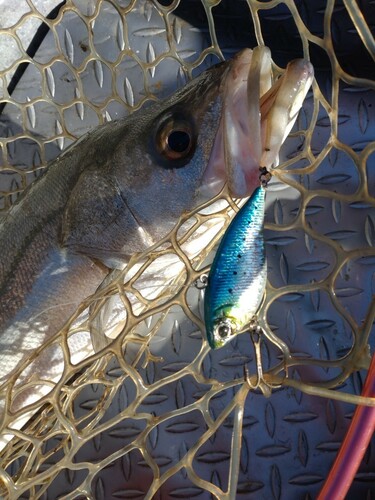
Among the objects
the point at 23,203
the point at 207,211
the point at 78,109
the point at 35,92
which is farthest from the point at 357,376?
the point at 35,92

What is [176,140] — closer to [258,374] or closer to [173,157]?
[173,157]

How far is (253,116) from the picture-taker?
4.67 ft

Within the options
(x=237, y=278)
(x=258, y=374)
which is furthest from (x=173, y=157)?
(x=258, y=374)

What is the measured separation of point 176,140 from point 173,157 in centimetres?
5

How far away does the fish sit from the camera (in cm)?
146

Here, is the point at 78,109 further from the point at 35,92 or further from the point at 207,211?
the point at 207,211

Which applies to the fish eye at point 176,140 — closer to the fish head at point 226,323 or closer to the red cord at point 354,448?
the fish head at point 226,323

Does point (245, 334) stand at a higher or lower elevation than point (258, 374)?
lower

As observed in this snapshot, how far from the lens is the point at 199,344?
2248 mm

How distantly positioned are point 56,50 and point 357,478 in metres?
2.15

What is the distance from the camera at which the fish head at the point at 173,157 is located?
1.45 m

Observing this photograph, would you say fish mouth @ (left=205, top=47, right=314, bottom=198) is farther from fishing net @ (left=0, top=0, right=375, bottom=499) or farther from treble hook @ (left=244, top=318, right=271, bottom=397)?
fishing net @ (left=0, top=0, right=375, bottom=499)

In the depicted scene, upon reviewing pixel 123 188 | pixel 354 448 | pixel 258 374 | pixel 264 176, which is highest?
pixel 123 188

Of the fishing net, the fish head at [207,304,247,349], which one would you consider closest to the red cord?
the fish head at [207,304,247,349]
